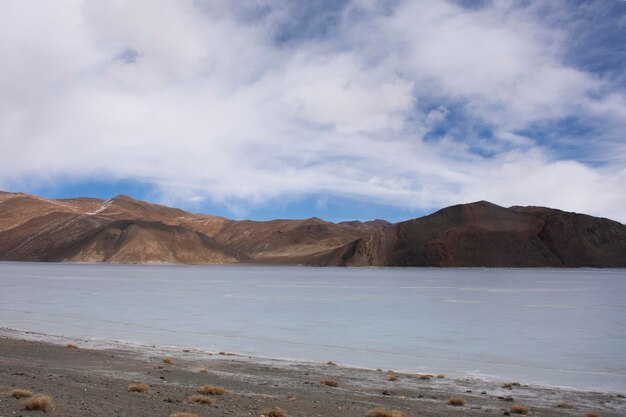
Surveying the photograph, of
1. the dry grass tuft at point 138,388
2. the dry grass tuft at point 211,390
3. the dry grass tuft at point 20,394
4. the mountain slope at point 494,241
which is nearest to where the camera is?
the dry grass tuft at point 20,394

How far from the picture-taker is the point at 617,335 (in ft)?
85.3

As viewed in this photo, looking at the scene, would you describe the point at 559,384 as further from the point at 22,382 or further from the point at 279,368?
the point at 22,382

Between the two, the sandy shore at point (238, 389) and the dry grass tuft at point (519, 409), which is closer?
the sandy shore at point (238, 389)

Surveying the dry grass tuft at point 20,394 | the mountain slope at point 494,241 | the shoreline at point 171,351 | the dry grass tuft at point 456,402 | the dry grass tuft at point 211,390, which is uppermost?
the mountain slope at point 494,241

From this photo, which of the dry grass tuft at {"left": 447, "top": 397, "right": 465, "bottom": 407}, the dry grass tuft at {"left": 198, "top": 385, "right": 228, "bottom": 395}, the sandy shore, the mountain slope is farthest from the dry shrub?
the mountain slope

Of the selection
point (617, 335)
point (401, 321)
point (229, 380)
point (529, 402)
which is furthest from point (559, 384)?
point (401, 321)

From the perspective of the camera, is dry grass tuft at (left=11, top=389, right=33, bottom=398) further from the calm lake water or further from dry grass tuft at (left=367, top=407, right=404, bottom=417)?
the calm lake water

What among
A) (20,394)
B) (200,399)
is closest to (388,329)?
(200,399)

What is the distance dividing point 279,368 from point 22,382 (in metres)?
7.48

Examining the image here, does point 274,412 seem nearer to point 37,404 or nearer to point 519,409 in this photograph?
point 37,404

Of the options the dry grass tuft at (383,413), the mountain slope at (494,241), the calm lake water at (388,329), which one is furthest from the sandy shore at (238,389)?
the mountain slope at (494,241)

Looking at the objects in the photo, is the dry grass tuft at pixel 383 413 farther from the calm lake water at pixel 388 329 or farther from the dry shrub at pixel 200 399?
the calm lake water at pixel 388 329

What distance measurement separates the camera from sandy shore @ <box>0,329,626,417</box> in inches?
408

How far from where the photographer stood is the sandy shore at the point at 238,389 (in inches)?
408
